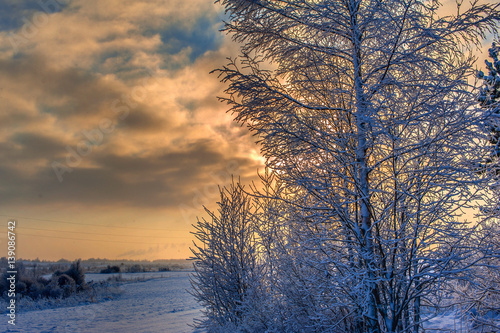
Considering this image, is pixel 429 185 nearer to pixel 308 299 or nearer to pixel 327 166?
pixel 327 166

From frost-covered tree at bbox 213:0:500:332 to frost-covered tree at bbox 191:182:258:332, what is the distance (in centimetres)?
328

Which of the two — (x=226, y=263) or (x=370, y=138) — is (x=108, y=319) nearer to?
(x=226, y=263)

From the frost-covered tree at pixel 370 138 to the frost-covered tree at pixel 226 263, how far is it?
10.8 ft

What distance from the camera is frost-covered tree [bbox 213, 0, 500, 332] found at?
168 inches

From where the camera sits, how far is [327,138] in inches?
194

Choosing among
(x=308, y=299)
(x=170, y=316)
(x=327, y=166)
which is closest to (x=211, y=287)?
(x=308, y=299)

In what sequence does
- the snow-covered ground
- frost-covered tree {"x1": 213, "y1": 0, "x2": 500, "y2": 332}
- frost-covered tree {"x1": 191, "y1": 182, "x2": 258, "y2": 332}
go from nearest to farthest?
1. frost-covered tree {"x1": 213, "y1": 0, "x2": 500, "y2": 332}
2. frost-covered tree {"x1": 191, "y1": 182, "x2": 258, "y2": 332}
3. the snow-covered ground

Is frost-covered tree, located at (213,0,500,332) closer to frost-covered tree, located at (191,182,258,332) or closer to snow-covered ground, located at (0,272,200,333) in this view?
frost-covered tree, located at (191,182,258,332)

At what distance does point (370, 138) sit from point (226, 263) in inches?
227

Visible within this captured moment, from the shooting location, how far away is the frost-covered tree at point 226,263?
866 centimetres

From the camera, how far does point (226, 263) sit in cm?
884

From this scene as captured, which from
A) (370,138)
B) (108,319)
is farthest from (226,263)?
(108,319)

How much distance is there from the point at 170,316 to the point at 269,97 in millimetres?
18621

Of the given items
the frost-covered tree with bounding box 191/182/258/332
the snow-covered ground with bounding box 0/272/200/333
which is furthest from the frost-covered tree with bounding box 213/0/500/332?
the snow-covered ground with bounding box 0/272/200/333
